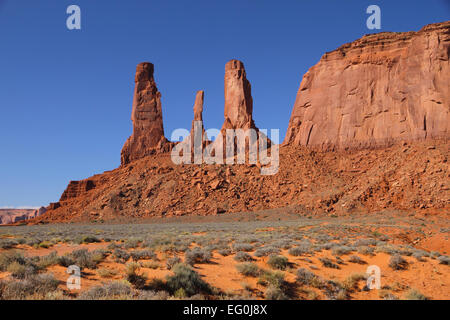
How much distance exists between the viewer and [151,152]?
66.5 meters

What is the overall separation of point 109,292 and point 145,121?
66435 millimetres

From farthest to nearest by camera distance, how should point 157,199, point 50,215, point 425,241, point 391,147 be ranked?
point 50,215, point 157,199, point 391,147, point 425,241

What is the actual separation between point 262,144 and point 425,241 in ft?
141

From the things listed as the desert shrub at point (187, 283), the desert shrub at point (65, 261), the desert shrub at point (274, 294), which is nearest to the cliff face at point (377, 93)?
the desert shrub at point (274, 294)

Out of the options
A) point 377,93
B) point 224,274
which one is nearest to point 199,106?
point 377,93

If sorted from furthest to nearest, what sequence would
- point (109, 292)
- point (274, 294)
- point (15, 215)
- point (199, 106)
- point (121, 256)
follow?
point (15, 215) → point (199, 106) → point (121, 256) → point (274, 294) → point (109, 292)

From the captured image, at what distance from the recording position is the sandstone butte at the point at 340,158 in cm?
4153

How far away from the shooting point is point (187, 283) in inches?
283

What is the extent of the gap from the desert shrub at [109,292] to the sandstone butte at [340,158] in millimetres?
37756

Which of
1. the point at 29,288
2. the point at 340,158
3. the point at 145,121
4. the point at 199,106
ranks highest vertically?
the point at 199,106

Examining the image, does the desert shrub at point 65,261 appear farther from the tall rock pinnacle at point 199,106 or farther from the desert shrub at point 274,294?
the tall rock pinnacle at point 199,106

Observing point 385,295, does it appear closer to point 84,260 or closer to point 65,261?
point 84,260

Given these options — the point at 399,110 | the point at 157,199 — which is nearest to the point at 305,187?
the point at 399,110
